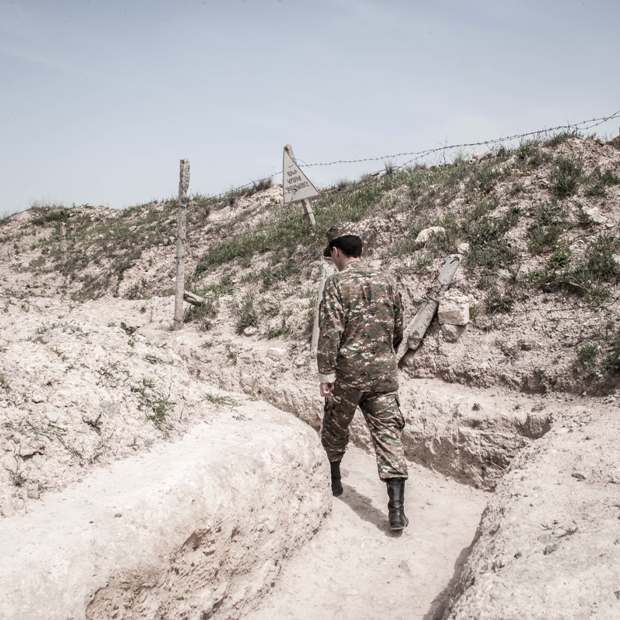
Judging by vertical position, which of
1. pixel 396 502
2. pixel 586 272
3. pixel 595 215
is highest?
pixel 595 215

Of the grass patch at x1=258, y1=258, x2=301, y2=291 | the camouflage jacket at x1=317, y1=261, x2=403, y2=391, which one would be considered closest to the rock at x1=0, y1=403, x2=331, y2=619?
the camouflage jacket at x1=317, y1=261, x2=403, y2=391

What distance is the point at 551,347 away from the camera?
625 cm

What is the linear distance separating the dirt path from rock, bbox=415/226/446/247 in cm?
422

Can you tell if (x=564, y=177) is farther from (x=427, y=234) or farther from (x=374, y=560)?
(x=374, y=560)

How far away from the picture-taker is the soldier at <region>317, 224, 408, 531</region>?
181 inches

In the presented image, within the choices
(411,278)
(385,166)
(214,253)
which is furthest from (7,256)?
(411,278)

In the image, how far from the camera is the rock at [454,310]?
23.0 feet

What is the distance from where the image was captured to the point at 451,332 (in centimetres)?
703

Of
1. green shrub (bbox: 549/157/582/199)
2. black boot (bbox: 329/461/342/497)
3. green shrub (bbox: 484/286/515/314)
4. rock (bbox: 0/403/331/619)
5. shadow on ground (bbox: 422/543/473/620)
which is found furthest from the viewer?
green shrub (bbox: 549/157/582/199)

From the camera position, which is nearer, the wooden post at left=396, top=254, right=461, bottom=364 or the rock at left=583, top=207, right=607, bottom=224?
the wooden post at left=396, top=254, right=461, bottom=364

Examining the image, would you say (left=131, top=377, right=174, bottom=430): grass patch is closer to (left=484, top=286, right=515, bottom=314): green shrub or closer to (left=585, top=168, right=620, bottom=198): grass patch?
(left=484, top=286, right=515, bottom=314): green shrub

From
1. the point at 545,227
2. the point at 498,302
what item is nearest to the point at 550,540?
the point at 498,302

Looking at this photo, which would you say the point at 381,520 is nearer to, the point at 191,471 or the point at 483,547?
the point at 483,547

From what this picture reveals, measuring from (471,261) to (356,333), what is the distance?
370 centimetres
